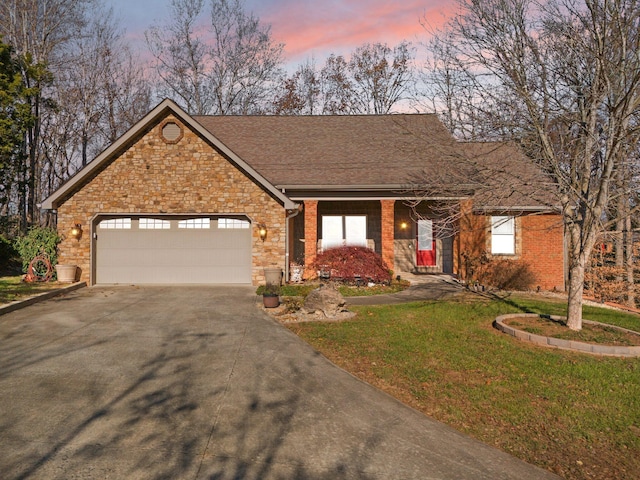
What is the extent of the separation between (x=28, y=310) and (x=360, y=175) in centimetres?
1163

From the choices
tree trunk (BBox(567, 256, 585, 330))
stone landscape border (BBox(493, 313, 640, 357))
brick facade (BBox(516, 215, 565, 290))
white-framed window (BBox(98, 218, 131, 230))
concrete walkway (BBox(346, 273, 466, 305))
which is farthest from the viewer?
brick facade (BBox(516, 215, 565, 290))

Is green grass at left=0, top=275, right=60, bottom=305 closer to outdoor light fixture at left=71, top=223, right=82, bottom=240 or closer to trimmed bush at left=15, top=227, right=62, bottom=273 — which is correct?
trimmed bush at left=15, top=227, right=62, bottom=273

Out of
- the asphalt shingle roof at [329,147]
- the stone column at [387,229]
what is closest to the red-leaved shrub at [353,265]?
the stone column at [387,229]

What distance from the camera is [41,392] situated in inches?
214

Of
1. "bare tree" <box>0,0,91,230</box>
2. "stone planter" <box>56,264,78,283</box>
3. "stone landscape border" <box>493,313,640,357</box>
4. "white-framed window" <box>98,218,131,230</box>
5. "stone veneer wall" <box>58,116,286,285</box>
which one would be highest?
"bare tree" <box>0,0,91,230</box>

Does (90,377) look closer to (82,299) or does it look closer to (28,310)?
(28,310)

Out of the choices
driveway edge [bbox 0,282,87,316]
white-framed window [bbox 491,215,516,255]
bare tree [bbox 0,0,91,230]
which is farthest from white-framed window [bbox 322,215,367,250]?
bare tree [bbox 0,0,91,230]

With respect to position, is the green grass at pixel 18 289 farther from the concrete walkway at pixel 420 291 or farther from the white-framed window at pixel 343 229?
the white-framed window at pixel 343 229

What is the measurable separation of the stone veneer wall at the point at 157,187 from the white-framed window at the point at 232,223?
0.49 metres

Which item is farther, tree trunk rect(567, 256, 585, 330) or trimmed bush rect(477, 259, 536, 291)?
trimmed bush rect(477, 259, 536, 291)

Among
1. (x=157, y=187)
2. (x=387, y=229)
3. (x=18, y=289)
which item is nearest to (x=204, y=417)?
(x=18, y=289)

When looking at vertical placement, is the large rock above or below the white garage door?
below

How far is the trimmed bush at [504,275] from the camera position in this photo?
15.6 m

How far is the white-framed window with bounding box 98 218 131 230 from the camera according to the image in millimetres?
15023
